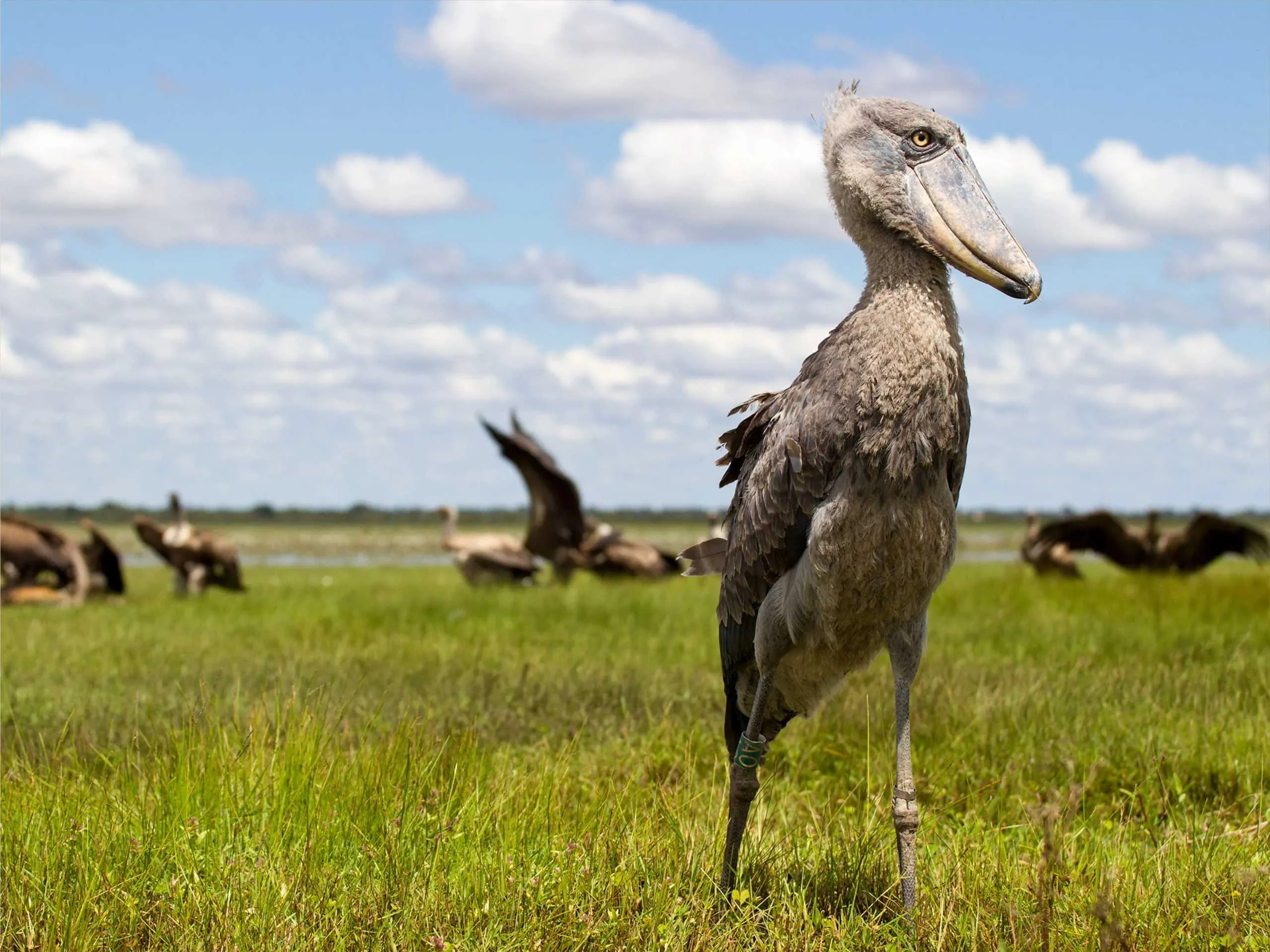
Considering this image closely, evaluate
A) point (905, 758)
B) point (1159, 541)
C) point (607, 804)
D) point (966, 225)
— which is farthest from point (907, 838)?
point (1159, 541)

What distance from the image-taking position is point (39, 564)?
1653 cm

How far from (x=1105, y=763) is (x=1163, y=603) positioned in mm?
6830

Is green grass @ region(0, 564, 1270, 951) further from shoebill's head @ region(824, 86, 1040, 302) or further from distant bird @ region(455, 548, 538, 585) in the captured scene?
distant bird @ region(455, 548, 538, 585)

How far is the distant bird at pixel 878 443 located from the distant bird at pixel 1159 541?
13.6 metres

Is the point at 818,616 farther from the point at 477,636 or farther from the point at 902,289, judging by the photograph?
the point at 477,636

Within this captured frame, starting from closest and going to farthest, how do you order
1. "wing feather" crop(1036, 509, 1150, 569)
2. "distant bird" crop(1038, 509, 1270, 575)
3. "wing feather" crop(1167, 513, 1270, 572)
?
"wing feather" crop(1167, 513, 1270, 572) < "distant bird" crop(1038, 509, 1270, 575) < "wing feather" crop(1036, 509, 1150, 569)

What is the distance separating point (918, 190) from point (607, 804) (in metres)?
2.44

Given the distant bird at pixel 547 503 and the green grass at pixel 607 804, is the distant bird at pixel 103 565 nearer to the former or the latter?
the distant bird at pixel 547 503

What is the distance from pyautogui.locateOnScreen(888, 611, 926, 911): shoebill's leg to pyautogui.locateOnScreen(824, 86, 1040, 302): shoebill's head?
114 centimetres

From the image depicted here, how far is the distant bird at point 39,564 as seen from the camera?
1616cm

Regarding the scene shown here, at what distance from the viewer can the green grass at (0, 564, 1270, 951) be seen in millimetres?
3770

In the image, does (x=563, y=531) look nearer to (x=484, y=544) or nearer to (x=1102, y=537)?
(x=484, y=544)

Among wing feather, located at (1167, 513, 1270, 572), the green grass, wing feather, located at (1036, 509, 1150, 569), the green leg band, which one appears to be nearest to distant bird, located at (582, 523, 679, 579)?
wing feather, located at (1036, 509, 1150, 569)

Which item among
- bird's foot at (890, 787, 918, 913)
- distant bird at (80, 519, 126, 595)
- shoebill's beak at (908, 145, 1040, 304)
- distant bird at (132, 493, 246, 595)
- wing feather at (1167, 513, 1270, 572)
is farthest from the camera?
distant bird at (132, 493, 246, 595)
